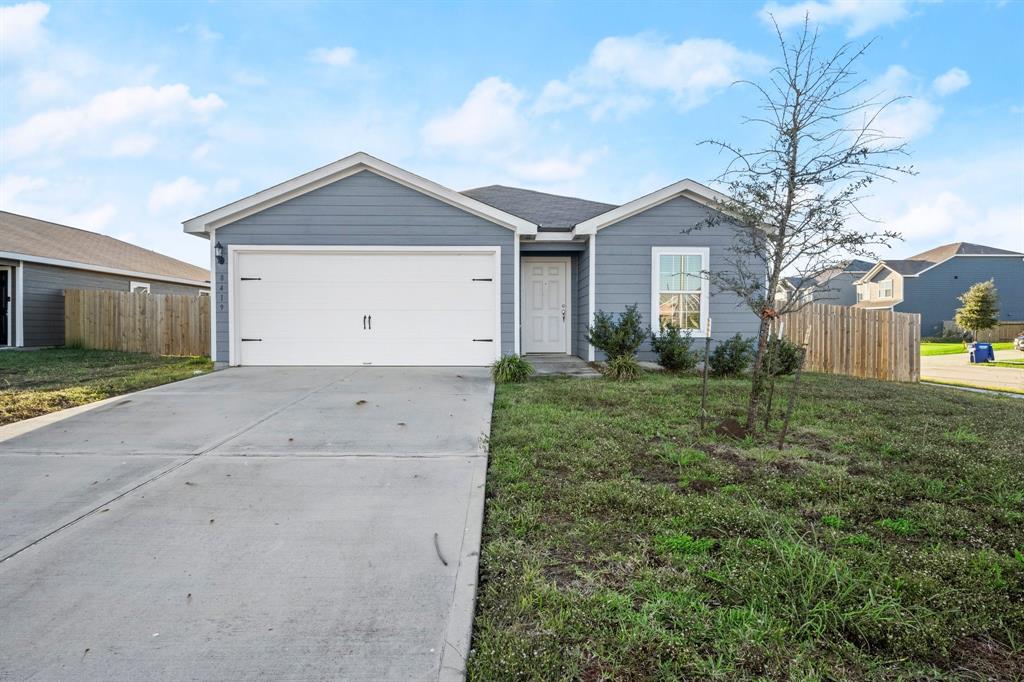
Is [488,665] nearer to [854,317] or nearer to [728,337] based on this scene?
[728,337]

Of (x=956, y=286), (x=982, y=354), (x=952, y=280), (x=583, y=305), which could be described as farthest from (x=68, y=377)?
(x=956, y=286)

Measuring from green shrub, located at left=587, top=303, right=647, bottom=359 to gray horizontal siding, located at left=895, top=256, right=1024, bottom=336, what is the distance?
33.6 m

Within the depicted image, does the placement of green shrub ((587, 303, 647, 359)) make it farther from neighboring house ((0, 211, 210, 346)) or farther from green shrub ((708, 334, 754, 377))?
neighboring house ((0, 211, 210, 346))

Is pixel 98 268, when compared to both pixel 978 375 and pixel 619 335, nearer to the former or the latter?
pixel 619 335

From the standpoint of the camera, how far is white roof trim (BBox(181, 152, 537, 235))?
29.4 ft

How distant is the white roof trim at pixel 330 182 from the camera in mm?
8969

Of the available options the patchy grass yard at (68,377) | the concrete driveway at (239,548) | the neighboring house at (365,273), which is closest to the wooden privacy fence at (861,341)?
the neighboring house at (365,273)

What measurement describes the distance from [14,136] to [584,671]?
53.7ft

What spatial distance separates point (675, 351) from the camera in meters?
9.00

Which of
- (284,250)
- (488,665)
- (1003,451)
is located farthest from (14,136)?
(1003,451)

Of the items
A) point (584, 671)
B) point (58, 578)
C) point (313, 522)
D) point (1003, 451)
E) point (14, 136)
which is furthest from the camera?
point (14, 136)

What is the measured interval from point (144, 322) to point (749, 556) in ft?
52.0

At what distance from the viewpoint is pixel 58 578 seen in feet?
7.58

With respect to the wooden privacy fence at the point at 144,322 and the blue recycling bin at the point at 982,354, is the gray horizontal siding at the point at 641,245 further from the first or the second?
the blue recycling bin at the point at 982,354
